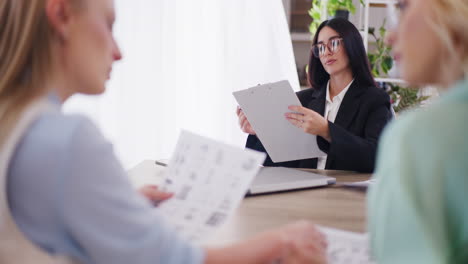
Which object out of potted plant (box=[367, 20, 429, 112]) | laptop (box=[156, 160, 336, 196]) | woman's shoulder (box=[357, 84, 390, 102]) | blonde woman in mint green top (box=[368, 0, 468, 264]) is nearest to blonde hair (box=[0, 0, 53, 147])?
blonde woman in mint green top (box=[368, 0, 468, 264])

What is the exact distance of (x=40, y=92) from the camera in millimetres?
813

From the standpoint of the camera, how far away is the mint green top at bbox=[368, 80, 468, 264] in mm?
646

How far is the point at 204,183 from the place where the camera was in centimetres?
105

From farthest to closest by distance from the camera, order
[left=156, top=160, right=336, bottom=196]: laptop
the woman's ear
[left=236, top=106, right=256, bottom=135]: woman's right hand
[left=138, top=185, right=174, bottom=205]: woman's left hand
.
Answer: [left=236, top=106, right=256, bottom=135]: woman's right hand < [left=156, top=160, right=336, bottom=196]: laptop < [left=138, top=185, right=174, bottom=205]: woman's left hand < the woman's ear

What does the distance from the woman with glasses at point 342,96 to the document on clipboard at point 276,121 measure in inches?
2.8

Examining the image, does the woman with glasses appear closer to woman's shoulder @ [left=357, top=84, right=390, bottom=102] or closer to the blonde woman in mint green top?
woman's shoulder @ [left=357, top=84, right=390, bottom=102]

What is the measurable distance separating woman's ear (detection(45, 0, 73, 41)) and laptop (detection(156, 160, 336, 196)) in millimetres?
740

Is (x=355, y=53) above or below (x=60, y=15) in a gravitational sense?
below

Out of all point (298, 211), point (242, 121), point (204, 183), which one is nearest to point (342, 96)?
point (242, 121)

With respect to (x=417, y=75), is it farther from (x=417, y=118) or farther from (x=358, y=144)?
(x=358, y=144)

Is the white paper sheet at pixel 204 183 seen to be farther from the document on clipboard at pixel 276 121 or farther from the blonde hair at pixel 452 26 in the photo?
the document on clipboard at pixel 276 121

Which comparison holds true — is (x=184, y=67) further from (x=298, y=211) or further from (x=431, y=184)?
(x=431, y=184)

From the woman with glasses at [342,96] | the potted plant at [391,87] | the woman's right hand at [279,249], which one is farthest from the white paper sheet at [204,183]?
the potted plant at [391,87]

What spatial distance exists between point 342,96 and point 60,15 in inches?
66.8
